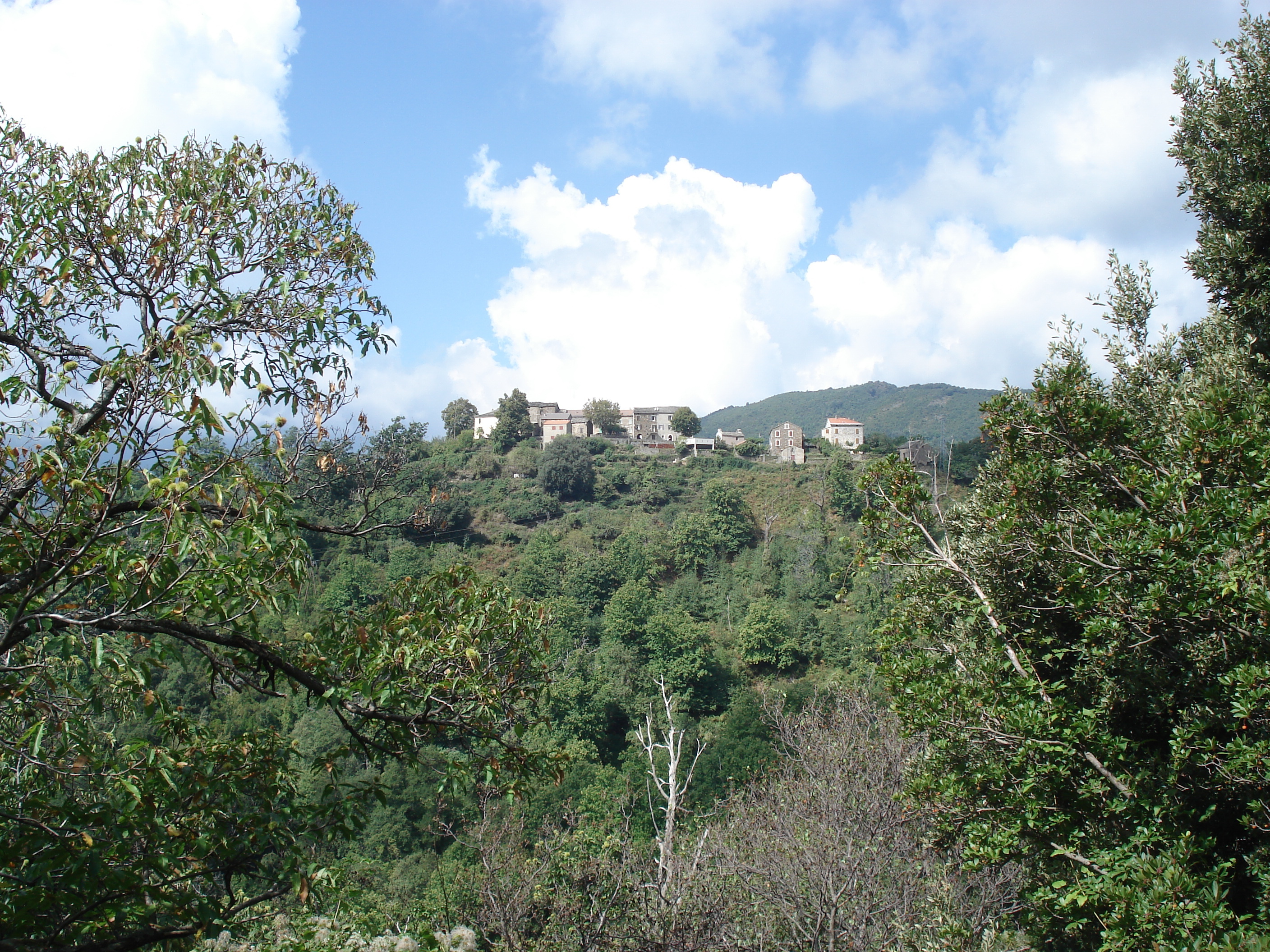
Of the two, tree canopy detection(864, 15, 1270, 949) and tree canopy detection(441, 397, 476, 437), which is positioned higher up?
tree canopy detection(441, 397, 476, 437)

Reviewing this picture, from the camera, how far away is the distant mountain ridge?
4139 inches

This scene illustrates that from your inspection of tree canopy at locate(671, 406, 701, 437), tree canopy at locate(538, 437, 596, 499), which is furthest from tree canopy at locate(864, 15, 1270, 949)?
tree canopy at locate(671, 406, 701, 437)

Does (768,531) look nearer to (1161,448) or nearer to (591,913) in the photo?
(591,913)

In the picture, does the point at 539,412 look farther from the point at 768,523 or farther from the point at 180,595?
the point at 180,595

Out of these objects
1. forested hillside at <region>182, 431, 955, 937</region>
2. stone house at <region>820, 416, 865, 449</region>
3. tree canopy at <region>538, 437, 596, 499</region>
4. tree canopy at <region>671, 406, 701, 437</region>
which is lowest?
forested hillside at <region>182, 431, 955, 937</region>

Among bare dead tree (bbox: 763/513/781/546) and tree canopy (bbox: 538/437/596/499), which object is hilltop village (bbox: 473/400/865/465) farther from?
bare dead tree (bbox: 763/513/781/546)

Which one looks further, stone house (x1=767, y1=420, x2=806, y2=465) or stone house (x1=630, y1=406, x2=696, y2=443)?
stone house (x1=630, y1=406, x2=696, y2=443)

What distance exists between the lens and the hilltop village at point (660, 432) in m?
64.2

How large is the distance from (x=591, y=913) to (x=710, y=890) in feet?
4.69

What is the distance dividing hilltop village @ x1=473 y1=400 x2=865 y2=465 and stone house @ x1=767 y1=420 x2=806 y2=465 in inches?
1.9

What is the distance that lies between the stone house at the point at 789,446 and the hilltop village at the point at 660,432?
0.16 ft

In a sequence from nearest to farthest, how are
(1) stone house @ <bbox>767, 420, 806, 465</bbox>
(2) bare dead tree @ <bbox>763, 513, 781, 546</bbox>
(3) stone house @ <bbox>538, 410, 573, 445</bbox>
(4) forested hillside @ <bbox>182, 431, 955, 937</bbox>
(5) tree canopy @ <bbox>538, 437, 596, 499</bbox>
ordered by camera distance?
(4) forested hillside @ <bbox>182, 431, 955, 937</bbox> < (2) bare dead tree @ <bbox>763, 513, 781, 546</bbox> < (5) tree canopy @ <bbox>538, 437, 596, 499</bbox> < (1) stone house @ <bbox>767, 420, 806, 465</bbox> < (3) stone house @ <bbox>538, 410, 573, 445</bbox>

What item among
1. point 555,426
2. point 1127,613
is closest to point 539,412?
point 555,426

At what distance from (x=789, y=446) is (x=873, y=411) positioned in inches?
2573
